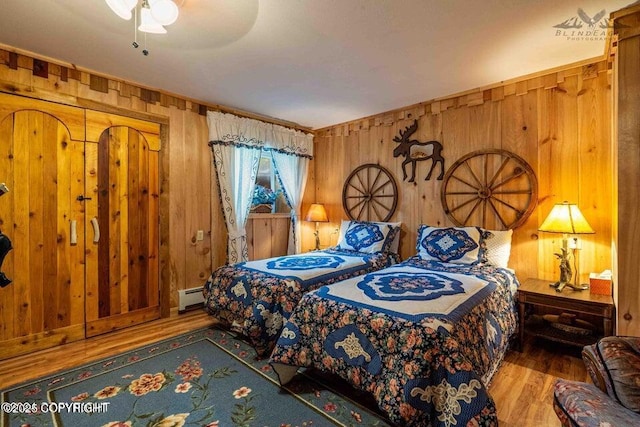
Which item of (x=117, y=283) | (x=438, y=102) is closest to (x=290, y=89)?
(x=438, y=102)

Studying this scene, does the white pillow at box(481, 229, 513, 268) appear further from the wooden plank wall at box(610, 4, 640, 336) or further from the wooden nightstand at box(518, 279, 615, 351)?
the wooden plank wall at box(610, 4, 640, 336)

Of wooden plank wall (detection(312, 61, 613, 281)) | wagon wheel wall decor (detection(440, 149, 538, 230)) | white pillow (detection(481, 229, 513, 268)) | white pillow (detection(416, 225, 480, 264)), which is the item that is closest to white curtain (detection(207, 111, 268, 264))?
wooden plank wall (detection(312, 61, 613, 281))

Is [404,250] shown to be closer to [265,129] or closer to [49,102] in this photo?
[265,129]

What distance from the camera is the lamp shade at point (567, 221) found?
2225 millimetres

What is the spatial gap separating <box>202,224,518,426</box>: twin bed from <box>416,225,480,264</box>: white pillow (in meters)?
0.21

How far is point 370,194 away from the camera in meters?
3.91

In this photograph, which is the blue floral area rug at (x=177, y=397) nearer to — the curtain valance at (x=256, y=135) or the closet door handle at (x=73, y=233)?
the closet door handle at (x=73, y=233)

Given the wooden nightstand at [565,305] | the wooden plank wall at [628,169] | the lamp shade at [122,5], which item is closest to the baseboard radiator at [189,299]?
the lamp shade at [122,5]

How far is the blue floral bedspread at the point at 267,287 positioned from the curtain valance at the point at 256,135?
1560 millimetres

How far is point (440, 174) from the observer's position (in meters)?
3.31

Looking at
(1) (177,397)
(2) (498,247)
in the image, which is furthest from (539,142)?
(1) (177,397)

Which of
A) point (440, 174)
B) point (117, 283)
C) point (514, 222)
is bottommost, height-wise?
point (117, 283)

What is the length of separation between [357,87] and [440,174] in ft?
4.32

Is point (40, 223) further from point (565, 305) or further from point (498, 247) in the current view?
point (565, 305)
